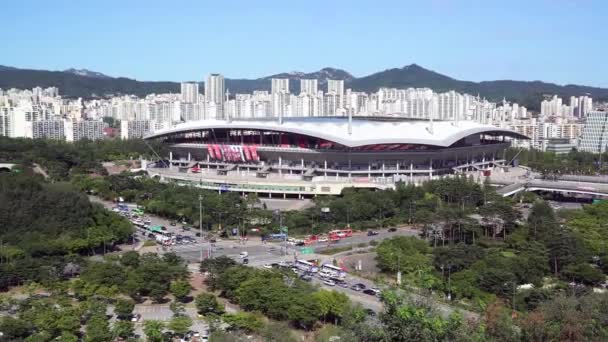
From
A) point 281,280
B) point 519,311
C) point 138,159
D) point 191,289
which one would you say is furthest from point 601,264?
point 138,159

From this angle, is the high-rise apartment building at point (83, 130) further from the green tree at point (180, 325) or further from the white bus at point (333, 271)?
the green tree at point (180, 325)

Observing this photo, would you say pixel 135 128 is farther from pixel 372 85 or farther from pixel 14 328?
pixel 372 85

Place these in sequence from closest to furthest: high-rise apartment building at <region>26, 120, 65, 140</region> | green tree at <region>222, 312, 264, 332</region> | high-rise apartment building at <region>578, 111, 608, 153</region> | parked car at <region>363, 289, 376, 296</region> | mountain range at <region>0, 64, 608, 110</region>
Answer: green tree at <region>222, 312, 264, 332</region>, parked car at <region>363, 289, 376, 296</region>, high-rise apartment building at <region>578, 111, 608, 153</region>, high-rise apartment building at <region>26, 120, 65, 140</region>, mountain range at <region>0, 64, 608, 110</region>

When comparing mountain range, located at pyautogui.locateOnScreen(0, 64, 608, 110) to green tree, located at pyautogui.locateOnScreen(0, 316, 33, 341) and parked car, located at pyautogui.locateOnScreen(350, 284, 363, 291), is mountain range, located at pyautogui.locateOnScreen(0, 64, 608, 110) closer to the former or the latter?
parked car, located at pyautogui.locateOnScreen(350, 284, 363, 291)

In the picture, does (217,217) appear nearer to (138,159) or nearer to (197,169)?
(197,169)

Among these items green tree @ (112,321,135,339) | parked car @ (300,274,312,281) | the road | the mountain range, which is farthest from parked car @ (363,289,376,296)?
the mountain range

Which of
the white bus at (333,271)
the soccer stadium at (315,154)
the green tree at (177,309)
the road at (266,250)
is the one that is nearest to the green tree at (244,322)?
the green tree at (177,309)
